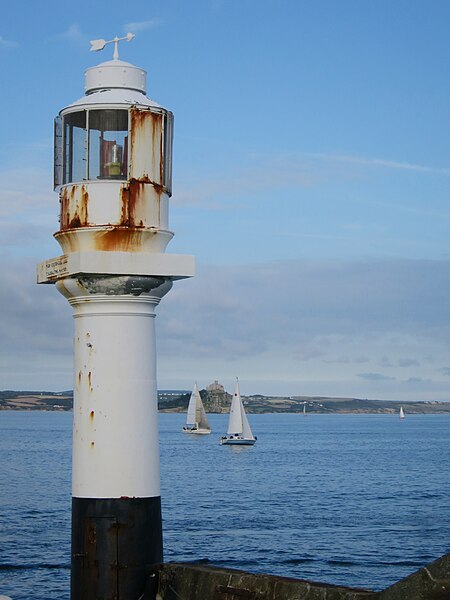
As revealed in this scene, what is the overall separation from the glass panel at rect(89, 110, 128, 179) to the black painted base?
288 centimetres

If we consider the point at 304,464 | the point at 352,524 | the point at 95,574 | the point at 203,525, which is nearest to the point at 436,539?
the point at 352,524

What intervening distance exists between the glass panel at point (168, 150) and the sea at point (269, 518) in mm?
23620

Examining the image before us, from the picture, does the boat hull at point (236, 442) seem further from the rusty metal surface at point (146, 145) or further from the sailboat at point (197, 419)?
the rusty metal surface at point (146, 145)

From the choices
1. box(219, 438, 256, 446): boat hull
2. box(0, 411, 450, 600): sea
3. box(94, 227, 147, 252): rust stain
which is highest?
box(94, 227, 147, 252): rust stain

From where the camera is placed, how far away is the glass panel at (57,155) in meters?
9.20

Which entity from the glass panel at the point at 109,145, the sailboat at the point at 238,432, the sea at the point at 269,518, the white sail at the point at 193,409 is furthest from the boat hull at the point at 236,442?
the glass panel at the point at 109,145

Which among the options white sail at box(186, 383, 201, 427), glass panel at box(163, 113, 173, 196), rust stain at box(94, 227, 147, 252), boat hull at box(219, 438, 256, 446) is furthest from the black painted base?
white sail at box(186, 383, 201, 427)

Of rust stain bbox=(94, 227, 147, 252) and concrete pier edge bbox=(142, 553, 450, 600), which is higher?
rust stain bbox=(94, 227, 147, 252)

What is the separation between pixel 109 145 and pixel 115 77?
0.69 meters

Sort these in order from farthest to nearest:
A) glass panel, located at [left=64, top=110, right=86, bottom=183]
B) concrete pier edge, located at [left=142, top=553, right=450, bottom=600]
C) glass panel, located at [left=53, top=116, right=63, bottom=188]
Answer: glass panel, located at [left=53, top=116, right=63, bottom=188] → glass panel, located at [left=64, top=110, right=86, bottom=183] → concrete pier edge, located at [left=142, top=553, right=450, bottom=600]

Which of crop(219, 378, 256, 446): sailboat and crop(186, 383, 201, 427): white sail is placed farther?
crop(186, 383, 201, 427): white sail

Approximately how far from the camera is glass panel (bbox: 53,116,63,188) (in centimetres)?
920

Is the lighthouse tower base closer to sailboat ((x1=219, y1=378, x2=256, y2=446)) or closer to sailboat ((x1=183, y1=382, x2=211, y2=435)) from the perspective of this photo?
sailboat ((x1=219, y1=378, x2=256, y2=446))

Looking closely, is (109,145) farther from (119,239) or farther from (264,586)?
(264,586)
